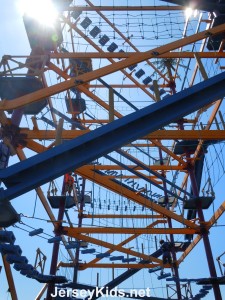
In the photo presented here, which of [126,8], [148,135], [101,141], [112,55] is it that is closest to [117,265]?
[148,135]

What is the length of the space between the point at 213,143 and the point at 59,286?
7366mm

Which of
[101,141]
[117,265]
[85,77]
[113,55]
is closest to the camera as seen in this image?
[101,141]

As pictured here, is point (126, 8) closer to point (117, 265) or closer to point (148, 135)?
point (148, 135)

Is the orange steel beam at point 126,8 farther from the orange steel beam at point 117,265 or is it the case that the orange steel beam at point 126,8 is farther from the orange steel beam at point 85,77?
the orange steel beam at point 117,265

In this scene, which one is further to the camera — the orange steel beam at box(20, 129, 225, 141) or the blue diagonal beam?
the orange steel beam at box(20, 129, 225, 141)

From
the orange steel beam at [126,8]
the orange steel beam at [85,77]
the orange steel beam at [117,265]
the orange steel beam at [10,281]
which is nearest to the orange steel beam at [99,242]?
the orange steel beam at [117,265]

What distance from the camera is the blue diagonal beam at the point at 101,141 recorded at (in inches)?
227

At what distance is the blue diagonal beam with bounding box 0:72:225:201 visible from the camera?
5.75 metres

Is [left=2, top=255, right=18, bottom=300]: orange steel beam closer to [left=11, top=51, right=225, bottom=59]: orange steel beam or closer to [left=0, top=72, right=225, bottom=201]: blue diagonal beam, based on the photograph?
[left=0, top=72, right=225, bottom=201]: blue diagonal beam

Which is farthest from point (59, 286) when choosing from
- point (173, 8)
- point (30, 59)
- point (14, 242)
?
point (173, 8)

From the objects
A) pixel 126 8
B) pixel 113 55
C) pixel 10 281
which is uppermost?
pixel 126 8

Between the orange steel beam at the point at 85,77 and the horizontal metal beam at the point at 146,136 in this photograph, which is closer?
the orange steel beam at the point at 85,77

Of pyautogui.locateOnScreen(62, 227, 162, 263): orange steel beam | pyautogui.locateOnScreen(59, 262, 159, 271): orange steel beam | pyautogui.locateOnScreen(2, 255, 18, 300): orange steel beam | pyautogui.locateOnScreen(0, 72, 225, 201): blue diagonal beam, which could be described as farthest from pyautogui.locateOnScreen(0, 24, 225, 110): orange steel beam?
pyautogui.locateOnScreen(59, 262, 159, 271): orange steel beam

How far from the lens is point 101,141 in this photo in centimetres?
628
